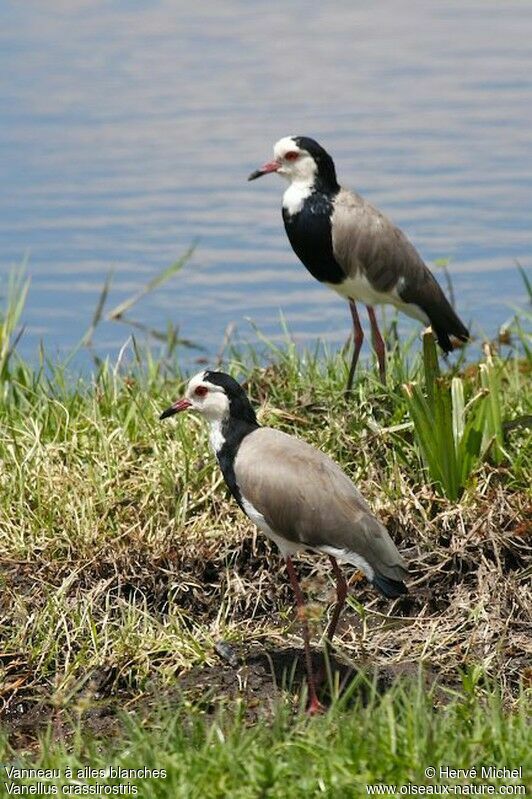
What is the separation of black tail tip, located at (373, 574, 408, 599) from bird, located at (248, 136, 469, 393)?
1.82 metres

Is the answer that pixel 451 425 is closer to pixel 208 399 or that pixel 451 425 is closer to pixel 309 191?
pixel 208 399

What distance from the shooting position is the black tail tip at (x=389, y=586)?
5316mm

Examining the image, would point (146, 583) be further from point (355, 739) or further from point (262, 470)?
point (355, 739)

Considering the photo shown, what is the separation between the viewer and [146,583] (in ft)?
19.2

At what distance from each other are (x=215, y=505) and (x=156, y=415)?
0.70 meters

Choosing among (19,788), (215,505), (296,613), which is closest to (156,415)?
(215,505)

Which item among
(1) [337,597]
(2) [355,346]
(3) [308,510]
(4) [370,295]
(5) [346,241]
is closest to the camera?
(3) [308,510]

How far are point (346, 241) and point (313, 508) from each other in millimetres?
1965

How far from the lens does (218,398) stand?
18.7 ft

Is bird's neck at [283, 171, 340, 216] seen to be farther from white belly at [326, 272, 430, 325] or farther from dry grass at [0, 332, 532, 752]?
dry grass at [0, 332, 532, 752]

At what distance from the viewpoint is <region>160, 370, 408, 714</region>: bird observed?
5.37 meters

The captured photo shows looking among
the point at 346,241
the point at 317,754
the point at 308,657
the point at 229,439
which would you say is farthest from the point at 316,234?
the point at 317,754

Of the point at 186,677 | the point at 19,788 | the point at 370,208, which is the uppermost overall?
the point at 370,208

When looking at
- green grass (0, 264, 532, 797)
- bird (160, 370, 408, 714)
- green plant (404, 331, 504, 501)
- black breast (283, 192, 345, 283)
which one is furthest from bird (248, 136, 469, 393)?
bird (160, 370, 408, 714)
